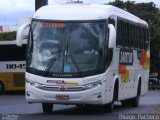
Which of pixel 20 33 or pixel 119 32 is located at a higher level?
pixel 20 33

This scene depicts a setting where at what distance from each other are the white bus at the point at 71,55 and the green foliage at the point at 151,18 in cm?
4794

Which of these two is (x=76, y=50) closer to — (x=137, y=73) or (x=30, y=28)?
(x=30, y=28)

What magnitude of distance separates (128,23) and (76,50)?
4486 millimetres

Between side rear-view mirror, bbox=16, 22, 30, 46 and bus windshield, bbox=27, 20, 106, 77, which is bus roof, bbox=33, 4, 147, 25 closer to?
bus windshield, bbox=27, 20, 106, 77

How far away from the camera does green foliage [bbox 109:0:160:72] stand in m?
67.8

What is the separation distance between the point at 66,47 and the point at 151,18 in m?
56.6

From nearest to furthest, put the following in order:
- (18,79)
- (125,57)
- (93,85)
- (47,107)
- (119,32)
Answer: (93,85) < (47,107) < (119,32) < (125,57) < (18,79)

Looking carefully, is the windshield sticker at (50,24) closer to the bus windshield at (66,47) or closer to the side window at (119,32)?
the bus windshield at (66,47)

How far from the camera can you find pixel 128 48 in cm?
2209

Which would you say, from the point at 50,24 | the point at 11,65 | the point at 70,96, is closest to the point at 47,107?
the point at 70,96

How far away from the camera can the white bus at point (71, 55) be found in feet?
58.8

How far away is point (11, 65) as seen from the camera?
36.8m

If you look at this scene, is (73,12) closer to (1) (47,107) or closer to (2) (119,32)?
(2) (119,32)

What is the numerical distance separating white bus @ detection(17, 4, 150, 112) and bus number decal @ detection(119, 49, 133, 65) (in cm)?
125
